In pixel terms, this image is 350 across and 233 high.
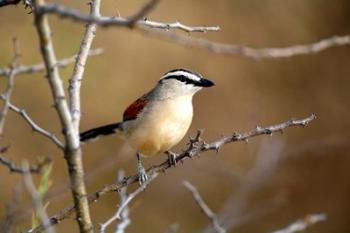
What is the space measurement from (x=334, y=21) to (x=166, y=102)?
19.2 ft

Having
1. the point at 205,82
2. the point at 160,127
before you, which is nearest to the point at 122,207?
the point at 160,127

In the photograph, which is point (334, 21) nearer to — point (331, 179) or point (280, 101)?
point (280, 101)

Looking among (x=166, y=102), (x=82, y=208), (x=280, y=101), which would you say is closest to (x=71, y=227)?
(x=280, y=101)

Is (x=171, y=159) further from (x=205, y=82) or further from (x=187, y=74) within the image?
(x=187, y=74)

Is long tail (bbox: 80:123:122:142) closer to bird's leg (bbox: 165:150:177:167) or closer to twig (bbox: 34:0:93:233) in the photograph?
bird's leg (bbox: 165:150:177:167)

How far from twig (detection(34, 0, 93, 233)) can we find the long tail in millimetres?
2274

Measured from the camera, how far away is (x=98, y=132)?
484cm

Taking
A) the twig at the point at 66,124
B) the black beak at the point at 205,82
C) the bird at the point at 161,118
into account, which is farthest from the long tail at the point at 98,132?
the twig at the point at 66,124

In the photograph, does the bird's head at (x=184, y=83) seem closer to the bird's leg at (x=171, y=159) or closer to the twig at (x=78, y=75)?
the bird's leg at (x=171, y=159)

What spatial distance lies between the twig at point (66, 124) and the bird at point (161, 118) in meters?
1.82

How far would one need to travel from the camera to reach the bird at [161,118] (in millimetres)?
4508

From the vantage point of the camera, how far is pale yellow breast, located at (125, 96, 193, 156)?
14.7 ft

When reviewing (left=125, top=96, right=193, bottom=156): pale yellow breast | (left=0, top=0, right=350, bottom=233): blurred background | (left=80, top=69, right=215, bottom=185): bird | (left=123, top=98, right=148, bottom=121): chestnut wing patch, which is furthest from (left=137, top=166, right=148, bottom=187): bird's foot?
(left=0, top=0, right=350, bottom=233): blurred background

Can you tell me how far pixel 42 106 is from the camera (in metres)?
8.99
